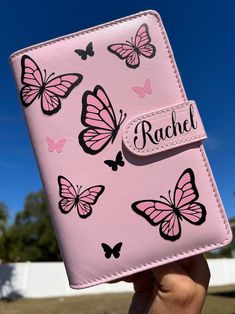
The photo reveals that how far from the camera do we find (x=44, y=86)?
1.14 meters

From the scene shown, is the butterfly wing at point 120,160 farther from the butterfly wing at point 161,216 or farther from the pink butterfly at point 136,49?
the pink butterfly at point 136,49

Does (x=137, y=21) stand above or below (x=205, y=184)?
above

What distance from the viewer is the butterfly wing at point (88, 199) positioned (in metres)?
1.05

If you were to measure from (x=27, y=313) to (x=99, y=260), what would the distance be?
41.9 feet

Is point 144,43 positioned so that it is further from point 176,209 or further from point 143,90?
point 176,209

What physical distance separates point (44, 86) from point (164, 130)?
14.9 inches

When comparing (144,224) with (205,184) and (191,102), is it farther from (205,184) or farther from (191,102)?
(191,102)

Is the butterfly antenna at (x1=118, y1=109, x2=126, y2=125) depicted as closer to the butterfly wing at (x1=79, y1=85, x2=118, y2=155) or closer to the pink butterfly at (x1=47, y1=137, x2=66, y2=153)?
the butterfly wing at (x1=79, y1=85, x2=118, y2=155)

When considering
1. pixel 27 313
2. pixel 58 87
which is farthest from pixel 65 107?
pixel 27 313

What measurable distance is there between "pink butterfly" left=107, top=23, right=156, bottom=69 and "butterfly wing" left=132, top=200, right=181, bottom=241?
0.39 meters

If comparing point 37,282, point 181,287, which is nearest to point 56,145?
point 181,287

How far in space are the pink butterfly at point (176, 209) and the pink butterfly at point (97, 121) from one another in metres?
0.20

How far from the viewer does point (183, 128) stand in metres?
1.07

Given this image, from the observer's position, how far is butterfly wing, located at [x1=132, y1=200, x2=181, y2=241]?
1023 mm
